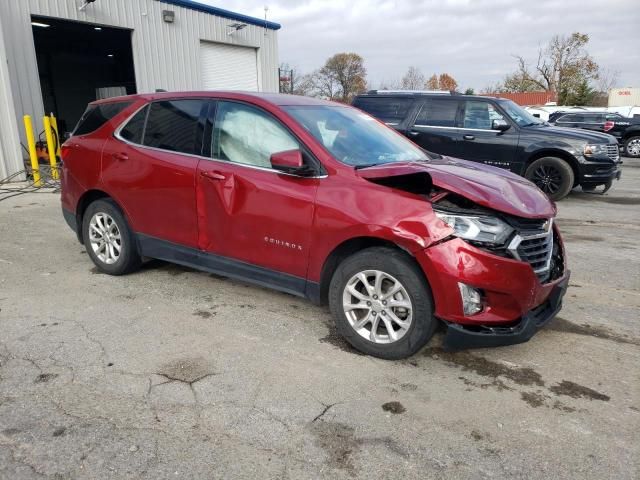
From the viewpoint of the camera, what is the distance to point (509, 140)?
9.31 metres

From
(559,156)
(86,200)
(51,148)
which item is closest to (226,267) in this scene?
(86,200)

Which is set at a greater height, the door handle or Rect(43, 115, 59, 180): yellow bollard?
the door handle

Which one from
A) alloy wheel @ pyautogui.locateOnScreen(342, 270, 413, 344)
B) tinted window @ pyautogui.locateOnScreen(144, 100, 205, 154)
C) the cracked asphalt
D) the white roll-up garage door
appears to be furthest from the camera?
the white roll-up garage door

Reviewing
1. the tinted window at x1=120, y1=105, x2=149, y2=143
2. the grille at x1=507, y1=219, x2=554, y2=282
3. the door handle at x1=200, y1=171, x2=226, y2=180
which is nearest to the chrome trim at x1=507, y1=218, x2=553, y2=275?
the grille at x1=507, y1=219, x2=554, y2=282

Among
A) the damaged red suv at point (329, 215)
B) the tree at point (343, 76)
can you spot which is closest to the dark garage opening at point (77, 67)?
the damaged red suv at point (329, 215)

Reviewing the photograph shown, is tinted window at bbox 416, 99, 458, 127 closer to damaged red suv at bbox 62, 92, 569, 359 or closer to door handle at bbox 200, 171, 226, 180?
damaged red suv at bbox 62, 92, 569, 359

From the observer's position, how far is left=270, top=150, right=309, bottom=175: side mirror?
3.48 meters

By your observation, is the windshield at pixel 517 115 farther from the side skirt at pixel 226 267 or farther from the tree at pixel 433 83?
the tree at pixel 433 83

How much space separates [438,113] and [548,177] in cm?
232

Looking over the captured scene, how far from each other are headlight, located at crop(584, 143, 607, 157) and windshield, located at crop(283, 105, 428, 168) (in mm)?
5917

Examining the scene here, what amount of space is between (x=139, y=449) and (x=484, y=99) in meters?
8.85

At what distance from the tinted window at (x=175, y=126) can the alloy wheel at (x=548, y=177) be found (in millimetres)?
7055

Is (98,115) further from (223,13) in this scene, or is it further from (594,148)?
(223,13)

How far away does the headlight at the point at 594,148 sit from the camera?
907 centimetres
